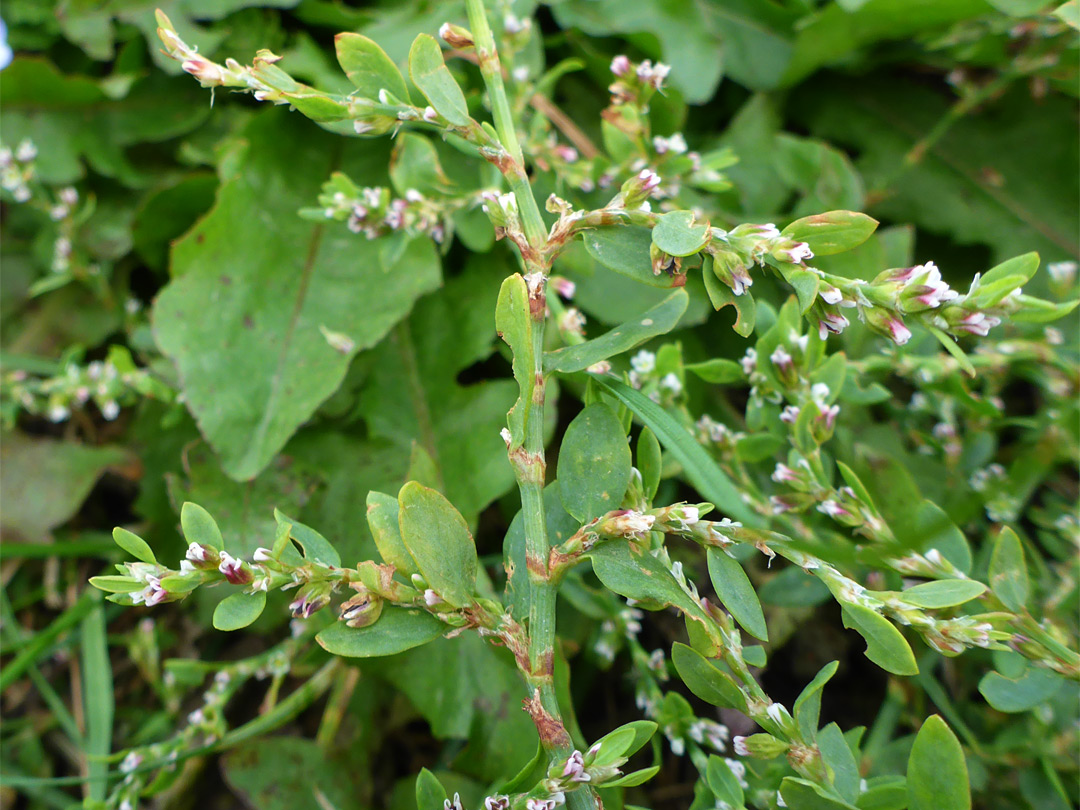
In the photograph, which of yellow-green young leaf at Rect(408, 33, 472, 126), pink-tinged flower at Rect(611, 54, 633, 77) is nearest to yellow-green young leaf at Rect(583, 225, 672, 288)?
yellow-green young leaf at Rect(408, 33, 472, 126)

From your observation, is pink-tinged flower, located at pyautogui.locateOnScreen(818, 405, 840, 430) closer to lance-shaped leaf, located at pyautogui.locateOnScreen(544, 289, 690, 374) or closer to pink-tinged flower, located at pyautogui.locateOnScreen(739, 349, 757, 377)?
pink-tinged flower, located at pyautogui.locateOnScreen(739, 349, 757, 377)

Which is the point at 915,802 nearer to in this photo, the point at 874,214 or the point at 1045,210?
the point at 874,214

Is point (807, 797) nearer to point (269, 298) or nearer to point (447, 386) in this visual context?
point (447, 386)

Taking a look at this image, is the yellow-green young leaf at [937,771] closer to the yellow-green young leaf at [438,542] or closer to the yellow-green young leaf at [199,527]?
the yellow-green young leaf at [438,542]

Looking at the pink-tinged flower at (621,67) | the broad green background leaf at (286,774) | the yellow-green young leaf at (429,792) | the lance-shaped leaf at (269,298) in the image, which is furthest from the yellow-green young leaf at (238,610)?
the pink-tinged flower at (621,67)

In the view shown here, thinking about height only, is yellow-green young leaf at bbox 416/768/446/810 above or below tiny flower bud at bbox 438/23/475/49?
below

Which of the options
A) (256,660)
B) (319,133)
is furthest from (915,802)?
(319,133)

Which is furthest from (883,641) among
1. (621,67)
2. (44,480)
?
(44,480)
